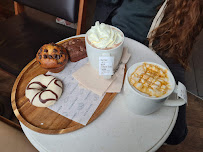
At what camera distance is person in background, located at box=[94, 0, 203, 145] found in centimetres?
85

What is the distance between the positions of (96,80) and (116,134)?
0.77 ft

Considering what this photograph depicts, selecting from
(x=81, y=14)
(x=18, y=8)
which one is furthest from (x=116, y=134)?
(x=18, y=8)

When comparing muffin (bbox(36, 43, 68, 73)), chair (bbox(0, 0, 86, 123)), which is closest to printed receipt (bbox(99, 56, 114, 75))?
muffin (bbox(36, 43, 68, 73))

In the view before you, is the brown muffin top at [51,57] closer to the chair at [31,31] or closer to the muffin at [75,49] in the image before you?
the muffin at [75,49]

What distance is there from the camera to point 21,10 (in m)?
1.34

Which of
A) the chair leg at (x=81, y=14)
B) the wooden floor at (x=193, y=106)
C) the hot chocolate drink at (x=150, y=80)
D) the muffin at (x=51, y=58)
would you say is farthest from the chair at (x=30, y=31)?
the hot chocolate drink at (x=150, y=80)

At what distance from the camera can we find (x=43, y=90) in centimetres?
67

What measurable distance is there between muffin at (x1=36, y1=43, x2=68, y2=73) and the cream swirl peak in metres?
0.15

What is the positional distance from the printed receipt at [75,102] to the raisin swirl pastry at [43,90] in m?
0.03

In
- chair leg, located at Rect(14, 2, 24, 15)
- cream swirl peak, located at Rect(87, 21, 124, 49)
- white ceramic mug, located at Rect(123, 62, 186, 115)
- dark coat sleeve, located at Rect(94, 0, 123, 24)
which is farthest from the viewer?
chair leg, located at Rect(14, 2, 24, 15)

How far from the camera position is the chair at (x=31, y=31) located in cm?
98

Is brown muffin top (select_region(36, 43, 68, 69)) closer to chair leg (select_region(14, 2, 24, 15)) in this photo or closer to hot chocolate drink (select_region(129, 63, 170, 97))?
hot chocolate drink (select_region(129, 63, 170, 97))

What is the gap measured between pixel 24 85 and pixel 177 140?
81 centimetres

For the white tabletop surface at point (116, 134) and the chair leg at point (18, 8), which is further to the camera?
the chair leg at point (18, 8)
